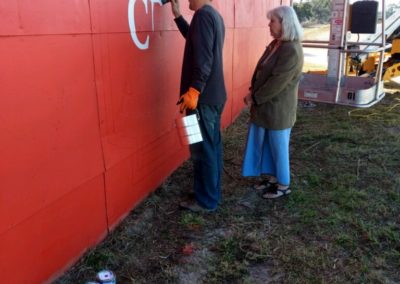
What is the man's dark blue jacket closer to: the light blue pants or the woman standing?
the woman standing

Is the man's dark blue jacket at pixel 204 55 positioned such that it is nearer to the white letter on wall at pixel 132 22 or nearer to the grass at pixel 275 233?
the white letter on wall at pixel 132 22

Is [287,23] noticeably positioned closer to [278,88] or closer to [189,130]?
[278,88]

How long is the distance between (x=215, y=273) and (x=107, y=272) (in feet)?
2.26

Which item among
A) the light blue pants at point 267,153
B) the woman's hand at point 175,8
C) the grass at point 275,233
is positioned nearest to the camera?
the grass at point 275,233

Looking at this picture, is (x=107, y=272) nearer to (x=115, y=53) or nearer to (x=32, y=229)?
(x=32, y=229)

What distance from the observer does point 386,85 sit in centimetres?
928

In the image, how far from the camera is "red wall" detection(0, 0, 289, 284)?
204 cm

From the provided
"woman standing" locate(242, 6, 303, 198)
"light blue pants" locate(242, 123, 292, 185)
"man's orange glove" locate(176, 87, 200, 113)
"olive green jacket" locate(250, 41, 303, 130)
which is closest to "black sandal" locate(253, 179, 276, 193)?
"woman standing" locate(242, 6, 303, 198)

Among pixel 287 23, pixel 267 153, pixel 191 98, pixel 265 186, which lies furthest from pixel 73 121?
pixel 265 186

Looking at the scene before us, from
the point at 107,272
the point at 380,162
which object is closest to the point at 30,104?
the point at 107,272

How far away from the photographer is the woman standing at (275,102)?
323 cm

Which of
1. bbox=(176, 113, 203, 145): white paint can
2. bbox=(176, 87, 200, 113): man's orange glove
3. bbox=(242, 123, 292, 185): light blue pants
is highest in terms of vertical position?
bbox=(176, 87, 200, 113): man's orange glove

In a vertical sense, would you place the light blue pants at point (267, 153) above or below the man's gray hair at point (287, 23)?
below

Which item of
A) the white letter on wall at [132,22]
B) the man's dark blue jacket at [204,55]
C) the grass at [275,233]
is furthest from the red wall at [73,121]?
the man's dark blue jacket at [204,55]
